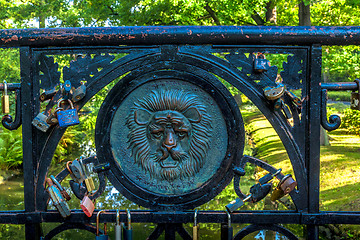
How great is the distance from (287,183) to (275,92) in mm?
503

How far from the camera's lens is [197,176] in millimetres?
2221

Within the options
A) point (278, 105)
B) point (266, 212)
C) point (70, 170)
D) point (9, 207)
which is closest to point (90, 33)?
point (70, 170)

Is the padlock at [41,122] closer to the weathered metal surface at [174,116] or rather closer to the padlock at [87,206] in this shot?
the weathered metal surface at [174,116]

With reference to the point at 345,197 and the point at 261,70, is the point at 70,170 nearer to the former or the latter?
the point at 261,70

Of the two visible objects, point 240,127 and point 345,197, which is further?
point 345,197

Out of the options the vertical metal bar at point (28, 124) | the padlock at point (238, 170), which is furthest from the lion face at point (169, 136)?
the vertical metal bar at point (28, 124)

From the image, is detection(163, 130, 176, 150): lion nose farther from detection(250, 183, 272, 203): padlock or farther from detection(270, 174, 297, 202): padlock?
Answer: detection(270, 174, 297, 202): padlock

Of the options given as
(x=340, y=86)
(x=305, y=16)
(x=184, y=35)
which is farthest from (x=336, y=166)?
(x=184, y=35)

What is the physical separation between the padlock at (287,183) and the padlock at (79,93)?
1.20 meters

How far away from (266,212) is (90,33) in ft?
4.59

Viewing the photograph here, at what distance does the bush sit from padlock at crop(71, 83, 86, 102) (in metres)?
11.8

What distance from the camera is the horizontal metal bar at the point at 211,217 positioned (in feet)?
7.13

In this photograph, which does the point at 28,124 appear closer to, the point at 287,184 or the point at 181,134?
the point at 181,134

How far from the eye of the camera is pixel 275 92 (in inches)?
82.6
